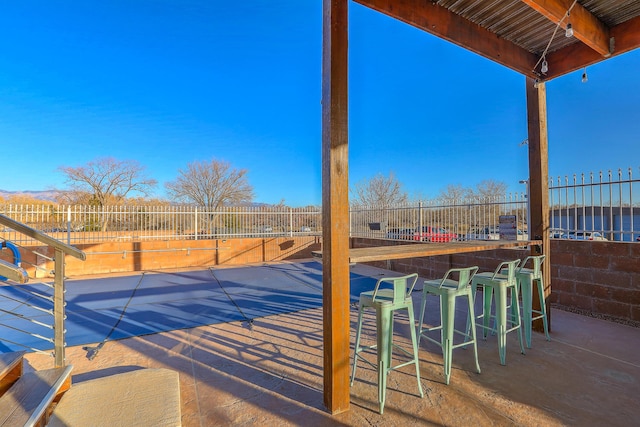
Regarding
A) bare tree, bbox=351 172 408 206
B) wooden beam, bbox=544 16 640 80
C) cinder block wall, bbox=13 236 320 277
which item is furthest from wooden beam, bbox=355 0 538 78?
bare tree, bbox=351 172 408 206

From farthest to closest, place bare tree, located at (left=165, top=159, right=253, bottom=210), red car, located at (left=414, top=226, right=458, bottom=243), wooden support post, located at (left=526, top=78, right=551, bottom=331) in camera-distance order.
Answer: bare tree, located at (left=165, top=159, right=253, bottom=210)
red car, located at (left=414, top=226, right=458, bottom=243)
wooden support post, located at (left=526, top=78, right=551, bottom=331)

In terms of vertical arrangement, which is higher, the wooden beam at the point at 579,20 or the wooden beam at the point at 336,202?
the wooden beam at the point at 579,20

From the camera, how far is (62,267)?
1.91 metres

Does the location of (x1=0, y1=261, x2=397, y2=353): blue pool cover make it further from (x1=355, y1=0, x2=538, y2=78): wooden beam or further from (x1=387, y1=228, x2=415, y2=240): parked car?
(x1=355, y1=0, x2=538, y2=78): wooden beam

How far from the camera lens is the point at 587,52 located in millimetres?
3234

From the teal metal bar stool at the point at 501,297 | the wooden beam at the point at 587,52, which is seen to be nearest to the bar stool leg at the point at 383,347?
the teal metal bar stool at the point at 501,297

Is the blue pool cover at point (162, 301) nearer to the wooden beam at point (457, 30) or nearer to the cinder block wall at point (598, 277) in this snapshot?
the cinder block wall at point (598, 277)

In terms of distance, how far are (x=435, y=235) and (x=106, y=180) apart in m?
20.1

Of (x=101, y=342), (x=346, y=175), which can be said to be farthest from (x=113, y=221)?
(x=346, y=175)

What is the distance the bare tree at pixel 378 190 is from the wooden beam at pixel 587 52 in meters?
17.8

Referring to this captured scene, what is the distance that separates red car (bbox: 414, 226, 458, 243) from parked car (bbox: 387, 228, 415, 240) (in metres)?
0.16

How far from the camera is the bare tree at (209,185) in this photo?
2242 centimetres

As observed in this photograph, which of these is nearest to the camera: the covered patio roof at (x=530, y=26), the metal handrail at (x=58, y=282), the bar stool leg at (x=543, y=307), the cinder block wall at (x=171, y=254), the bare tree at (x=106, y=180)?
the metal handrail at (x=58, y=282)

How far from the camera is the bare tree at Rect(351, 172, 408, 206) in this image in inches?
856
